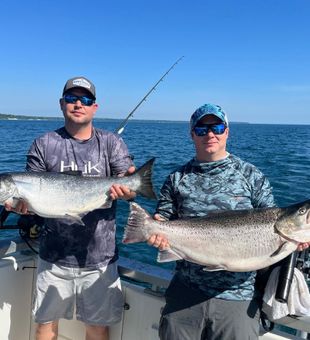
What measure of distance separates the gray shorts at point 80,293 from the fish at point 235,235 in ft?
2.78

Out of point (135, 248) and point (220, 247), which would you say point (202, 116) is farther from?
point (135, 248)

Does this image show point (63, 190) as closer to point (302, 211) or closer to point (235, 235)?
point (235, 235)

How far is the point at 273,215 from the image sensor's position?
2.96 meters

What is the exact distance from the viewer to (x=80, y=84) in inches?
149

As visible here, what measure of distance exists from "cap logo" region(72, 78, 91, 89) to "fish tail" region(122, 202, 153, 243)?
133cm

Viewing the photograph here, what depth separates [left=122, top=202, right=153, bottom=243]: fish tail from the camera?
3215mm

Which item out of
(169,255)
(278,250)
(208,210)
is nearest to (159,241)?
(169,255)

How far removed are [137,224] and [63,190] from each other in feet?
3.02

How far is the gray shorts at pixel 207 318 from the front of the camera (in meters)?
2.95

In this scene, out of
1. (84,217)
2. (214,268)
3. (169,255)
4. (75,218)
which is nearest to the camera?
(214,268)

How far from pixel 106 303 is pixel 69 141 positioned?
5.16ft

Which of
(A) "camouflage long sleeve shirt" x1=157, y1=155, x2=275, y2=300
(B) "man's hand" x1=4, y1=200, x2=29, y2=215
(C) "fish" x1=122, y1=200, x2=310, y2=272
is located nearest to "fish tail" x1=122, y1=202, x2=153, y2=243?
(C) "fish" x1=122, y1=200, x2=310, y2=272

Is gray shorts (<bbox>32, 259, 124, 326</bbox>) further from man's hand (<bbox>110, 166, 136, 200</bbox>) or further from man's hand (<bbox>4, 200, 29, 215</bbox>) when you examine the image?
man's hand (<bbox>110, 166, 136, 200</bbox>)

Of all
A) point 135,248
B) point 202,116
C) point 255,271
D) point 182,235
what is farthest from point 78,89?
point 135,248
